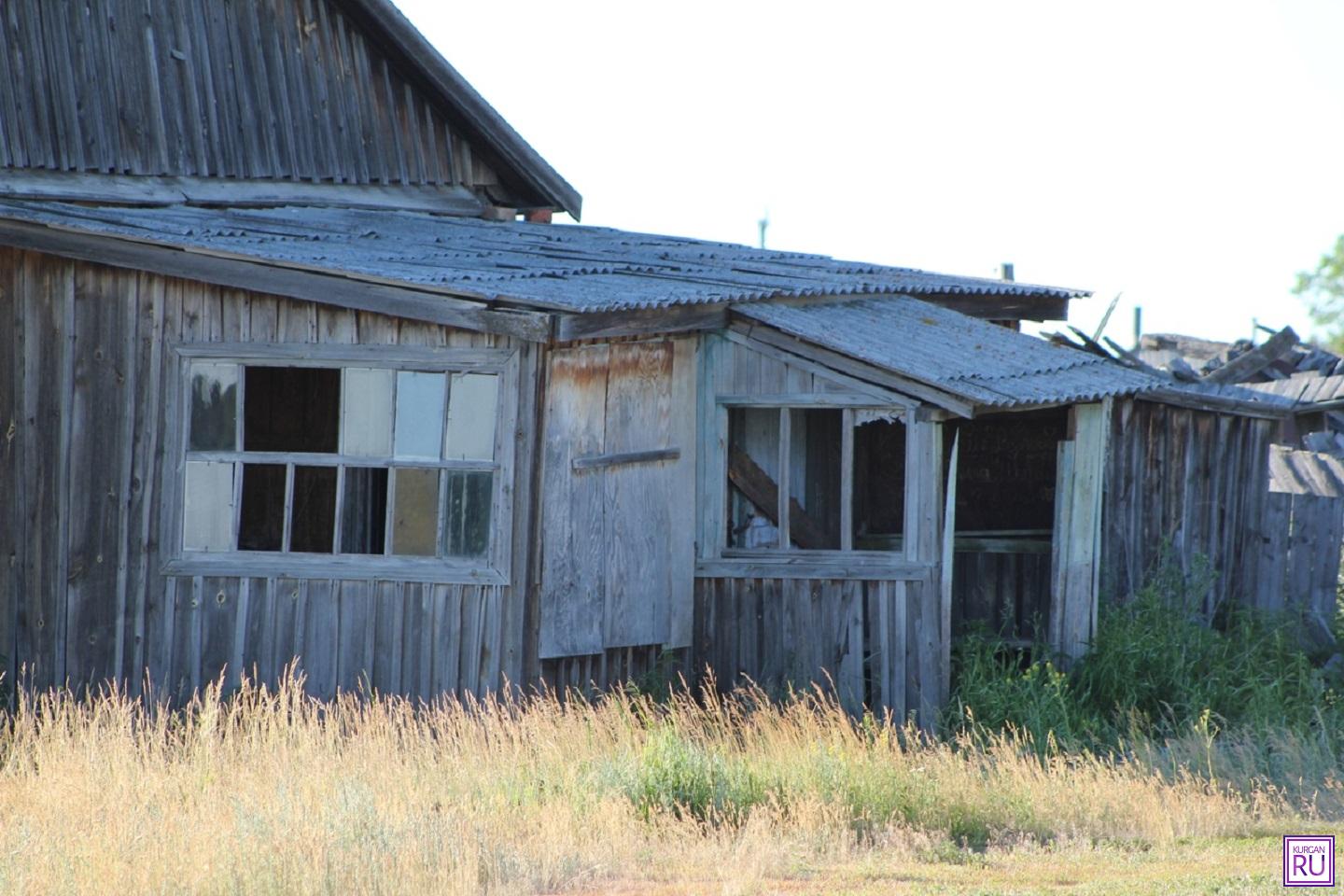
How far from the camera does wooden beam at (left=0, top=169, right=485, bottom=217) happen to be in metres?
11.6

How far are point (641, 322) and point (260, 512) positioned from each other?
350 centimetres

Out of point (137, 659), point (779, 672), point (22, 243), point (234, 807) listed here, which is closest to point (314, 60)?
point (22, 243)

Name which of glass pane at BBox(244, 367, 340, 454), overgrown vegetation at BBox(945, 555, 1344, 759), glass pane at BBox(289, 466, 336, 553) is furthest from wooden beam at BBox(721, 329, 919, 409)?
glass pane at BBox(244, 367, 340, 454)

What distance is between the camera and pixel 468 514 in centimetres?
970

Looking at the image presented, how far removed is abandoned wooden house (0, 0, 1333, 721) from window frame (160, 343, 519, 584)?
0.02 meters

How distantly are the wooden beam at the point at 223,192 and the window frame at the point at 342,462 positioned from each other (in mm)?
2340

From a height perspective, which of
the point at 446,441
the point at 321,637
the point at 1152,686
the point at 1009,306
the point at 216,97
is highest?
the point at 216,97

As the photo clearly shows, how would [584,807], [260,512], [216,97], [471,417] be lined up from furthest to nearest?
[216,97] → [260,512] → [471,417] → [584,807]

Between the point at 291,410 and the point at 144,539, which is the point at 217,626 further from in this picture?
the point at 291,410

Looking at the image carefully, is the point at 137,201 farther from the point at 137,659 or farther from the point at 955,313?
the point at 955,313

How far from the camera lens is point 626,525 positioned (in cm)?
1003

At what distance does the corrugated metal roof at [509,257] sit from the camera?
31.4ft

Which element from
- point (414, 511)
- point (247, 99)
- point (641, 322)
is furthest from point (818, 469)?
point (247, 99)

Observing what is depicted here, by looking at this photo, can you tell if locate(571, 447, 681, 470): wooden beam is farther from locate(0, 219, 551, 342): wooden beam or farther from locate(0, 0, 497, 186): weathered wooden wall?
locate(0, 0, 497, 186): weathered wooden wall
